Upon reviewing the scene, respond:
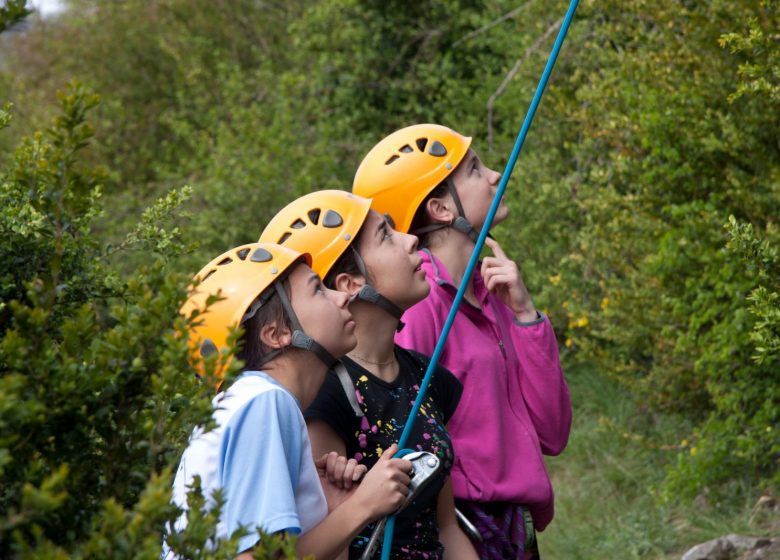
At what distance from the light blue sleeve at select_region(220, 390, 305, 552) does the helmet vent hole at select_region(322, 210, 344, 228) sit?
3.24 ft

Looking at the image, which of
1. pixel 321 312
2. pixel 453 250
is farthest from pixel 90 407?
pixel 453 250

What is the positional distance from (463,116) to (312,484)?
8492mm

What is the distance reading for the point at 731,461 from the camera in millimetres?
6238

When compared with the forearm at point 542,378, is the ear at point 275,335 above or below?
above

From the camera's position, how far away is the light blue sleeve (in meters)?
2.55

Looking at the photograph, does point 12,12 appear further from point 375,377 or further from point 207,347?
point 375,377

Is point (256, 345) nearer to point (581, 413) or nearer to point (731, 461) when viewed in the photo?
point (731, 461)

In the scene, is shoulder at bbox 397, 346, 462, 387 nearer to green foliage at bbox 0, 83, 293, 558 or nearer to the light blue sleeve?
the light blue sleeve

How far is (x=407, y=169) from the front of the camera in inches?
165

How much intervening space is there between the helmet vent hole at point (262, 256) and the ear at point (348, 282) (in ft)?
1.42

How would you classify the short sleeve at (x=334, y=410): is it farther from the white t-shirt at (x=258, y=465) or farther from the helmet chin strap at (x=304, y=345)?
the white t-shirt at (x=258, y=465)

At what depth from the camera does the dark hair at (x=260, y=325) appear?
308 centimetres

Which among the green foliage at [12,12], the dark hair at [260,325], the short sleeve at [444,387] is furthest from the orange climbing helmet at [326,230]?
the green foliage at [12,12]

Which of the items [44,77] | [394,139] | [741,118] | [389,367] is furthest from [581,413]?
[44,77]
